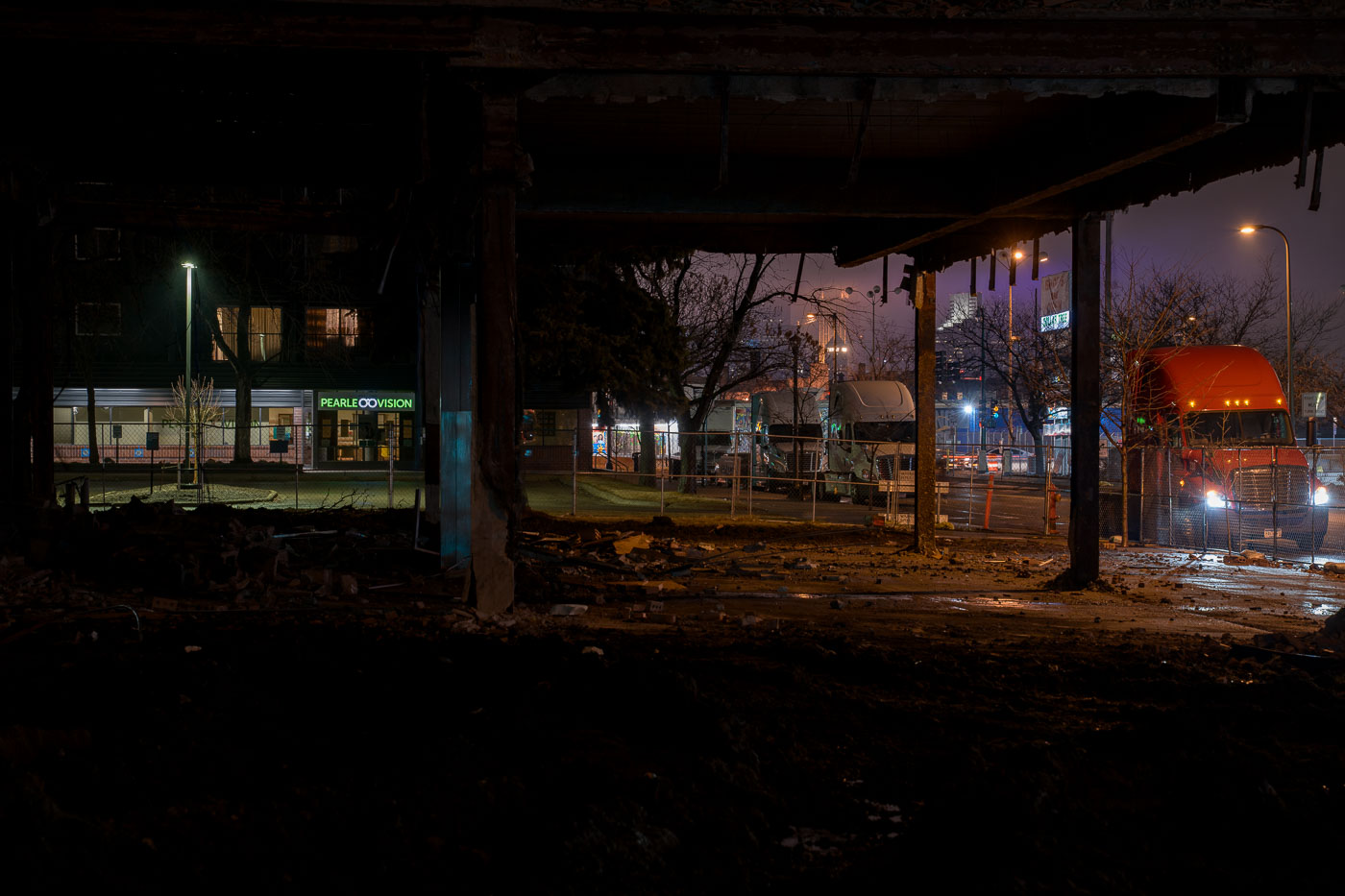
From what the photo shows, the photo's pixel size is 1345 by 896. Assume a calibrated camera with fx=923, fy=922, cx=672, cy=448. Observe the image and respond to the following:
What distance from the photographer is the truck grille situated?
16594 millimetres

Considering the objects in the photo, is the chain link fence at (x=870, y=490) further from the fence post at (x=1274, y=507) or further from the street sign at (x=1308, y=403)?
the street sign at (x=1308, y=403)

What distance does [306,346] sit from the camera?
4125 centimetres

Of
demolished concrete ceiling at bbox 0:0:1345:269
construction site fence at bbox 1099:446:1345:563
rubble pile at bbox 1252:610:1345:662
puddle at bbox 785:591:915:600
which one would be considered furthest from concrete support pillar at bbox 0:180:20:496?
construction site fence at bbox 1099:446:1345:563

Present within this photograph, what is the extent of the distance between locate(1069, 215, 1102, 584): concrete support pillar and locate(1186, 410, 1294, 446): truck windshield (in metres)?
8.59

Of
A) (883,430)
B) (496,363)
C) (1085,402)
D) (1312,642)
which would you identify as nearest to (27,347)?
(496,363)

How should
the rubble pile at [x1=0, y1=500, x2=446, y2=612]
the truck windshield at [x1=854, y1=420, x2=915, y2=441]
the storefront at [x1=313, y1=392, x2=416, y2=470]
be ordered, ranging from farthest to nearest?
1. the storefront at [x1=313, y1=392, x2=416, y2=470]
2. the truck windshield at [x1=854, y1=420, x2=915, y2=441]
3. the rubble pile at [x1=0, y1=500, x2=446, y2=612]

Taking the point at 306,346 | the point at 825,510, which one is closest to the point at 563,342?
the point at 825,510

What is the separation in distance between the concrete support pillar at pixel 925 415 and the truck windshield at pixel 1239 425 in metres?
6.87

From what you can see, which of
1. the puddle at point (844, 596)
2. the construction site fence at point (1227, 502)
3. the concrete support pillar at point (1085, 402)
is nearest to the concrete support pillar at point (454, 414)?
the puddle at point (844, 596)

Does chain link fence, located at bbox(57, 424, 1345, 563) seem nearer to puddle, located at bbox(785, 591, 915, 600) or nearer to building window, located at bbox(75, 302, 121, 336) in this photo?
building window, located at bbox(75, 302, 121, 336)

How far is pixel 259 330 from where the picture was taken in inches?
1711

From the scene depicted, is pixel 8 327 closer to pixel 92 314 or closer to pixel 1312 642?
pixel 1312 642

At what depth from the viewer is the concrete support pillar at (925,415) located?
51.0ft

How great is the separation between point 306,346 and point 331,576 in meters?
34.2
